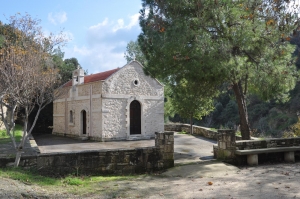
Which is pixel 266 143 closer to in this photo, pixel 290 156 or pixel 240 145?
pixel 290 156

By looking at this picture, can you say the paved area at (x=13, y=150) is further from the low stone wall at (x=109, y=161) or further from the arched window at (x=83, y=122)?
the arched window at (x=83, y=122)

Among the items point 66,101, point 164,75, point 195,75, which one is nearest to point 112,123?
point 66,101

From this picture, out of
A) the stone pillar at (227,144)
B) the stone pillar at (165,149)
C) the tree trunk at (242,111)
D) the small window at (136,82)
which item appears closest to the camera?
the stone pillar at (165,149)

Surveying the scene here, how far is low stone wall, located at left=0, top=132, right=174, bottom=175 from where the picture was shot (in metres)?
9.01

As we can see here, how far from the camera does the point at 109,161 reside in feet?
31.9

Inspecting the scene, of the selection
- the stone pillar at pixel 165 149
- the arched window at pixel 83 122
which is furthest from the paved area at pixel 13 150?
the arched window at pixel 83 122

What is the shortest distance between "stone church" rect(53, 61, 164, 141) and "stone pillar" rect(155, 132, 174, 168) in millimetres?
9597

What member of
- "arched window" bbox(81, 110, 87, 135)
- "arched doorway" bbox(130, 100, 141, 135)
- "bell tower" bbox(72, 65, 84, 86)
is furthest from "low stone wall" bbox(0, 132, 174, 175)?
"bell tower" bbox(72, 65, 84, 86)

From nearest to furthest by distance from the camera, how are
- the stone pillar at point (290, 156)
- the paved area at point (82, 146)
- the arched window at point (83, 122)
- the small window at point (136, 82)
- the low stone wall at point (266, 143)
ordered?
the low stone wall at point (266, 143) → the stone pillar at point (290, 156) → the paved area at point (82, 146) → the small window at point (136, 82) → the arched window at point (83, 122)

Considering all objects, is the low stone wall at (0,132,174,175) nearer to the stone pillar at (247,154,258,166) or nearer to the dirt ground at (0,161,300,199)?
the dirt ground at (0,161,300,199)

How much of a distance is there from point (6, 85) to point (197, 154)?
8.39m

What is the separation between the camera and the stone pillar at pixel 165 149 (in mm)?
10234

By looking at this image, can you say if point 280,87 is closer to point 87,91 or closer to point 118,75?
point 118,75

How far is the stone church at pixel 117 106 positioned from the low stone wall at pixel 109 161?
31.3ft
